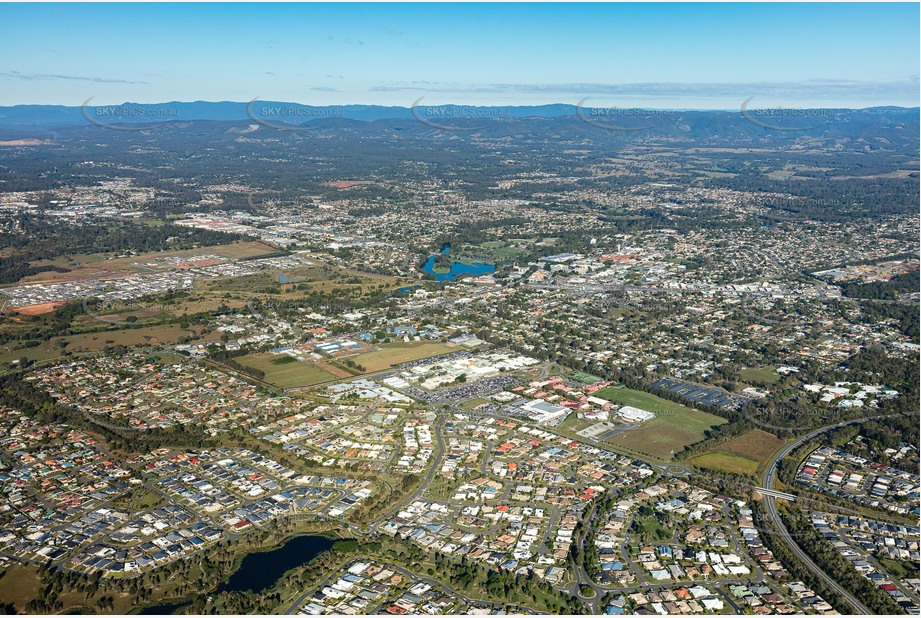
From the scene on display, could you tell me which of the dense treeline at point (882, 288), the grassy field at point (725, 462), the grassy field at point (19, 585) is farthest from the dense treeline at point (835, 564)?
the dense treeline at point (882, 288)

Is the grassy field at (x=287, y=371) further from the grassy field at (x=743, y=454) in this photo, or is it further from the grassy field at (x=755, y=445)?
the grassy field at (x=755, y=445)

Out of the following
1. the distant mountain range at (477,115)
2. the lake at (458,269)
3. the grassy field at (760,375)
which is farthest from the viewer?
the distant mountain range at (477,115)

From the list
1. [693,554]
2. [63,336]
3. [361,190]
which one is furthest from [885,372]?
[361,190]

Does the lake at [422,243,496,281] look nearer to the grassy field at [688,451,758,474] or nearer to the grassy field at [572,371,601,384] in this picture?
the grassy field at [572,371,601,384]

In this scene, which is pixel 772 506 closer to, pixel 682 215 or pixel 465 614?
pixel 465 614

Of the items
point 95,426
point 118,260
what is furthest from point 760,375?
point 118,260

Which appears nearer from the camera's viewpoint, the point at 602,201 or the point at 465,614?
the point at 465,614

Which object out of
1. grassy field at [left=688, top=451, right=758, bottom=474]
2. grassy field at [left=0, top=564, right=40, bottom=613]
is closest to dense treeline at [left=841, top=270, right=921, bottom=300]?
grassy field at [left=688, top=451, right=758, bottom=474]
